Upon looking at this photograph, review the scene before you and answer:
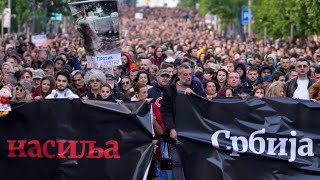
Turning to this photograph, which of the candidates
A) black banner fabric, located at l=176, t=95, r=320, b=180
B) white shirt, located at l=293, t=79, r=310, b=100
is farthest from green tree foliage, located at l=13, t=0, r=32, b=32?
black banner fabric, located at l=176, t=95, r=320, b=180

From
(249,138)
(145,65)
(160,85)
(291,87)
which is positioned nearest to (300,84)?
(291,87)

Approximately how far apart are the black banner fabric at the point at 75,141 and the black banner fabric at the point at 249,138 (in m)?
0.49

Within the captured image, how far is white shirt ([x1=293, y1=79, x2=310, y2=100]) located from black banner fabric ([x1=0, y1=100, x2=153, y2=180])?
340 cm

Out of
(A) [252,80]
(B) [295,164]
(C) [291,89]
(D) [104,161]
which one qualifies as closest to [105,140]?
(D) [104,161]

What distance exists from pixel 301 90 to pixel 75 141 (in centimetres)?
421

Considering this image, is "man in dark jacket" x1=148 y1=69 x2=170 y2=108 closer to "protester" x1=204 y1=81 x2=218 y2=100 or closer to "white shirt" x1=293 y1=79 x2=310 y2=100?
"protester" x1=204 y1=81 x2=218 y2=100

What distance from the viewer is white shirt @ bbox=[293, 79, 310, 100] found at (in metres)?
14.6

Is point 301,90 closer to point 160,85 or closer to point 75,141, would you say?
point 160,85

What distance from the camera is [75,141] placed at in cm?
1179

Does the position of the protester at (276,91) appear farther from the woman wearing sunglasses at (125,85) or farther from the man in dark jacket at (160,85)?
the woman wearing sunglasses at (125,85)

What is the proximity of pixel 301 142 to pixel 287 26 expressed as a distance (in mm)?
38913

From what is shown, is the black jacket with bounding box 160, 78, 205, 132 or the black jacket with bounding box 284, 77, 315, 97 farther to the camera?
the black jacket with bounding box 284, 77, 315, 97

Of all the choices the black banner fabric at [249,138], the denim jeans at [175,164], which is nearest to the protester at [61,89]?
the denim jeans at [175,164]

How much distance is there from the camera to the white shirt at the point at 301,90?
1459 centimetres
